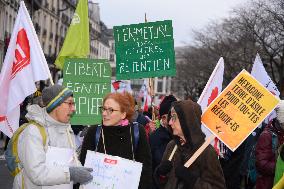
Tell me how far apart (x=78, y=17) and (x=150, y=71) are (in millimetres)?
1183

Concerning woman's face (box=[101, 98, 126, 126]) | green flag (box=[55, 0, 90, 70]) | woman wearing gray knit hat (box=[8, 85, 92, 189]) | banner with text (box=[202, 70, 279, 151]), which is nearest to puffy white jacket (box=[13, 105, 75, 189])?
woman wearing gray knit hat (box=[8, 85, 92, 189])

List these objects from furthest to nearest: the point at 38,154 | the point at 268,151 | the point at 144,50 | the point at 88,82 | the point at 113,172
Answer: the point at 144,50 → the point at 88,82 → the point at 268,151 → the point at 113,172 → the point at 38,154

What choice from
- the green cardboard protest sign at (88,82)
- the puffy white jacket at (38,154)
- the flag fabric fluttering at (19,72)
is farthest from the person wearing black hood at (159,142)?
the puffy white jacket at (38,154)

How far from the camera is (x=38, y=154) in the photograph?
399 centimetres

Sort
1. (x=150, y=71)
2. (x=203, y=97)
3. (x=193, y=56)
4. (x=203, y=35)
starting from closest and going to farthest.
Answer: (x=203, y=97) → (x=150, y=71) → (x=203, y=35) → (x=193, y=56)

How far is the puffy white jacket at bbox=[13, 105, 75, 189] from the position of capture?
3.96 metres

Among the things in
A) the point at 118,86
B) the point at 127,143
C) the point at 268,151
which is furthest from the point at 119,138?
the point at 118,86

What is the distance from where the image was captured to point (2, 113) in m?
5.39

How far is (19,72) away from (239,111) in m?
2.36

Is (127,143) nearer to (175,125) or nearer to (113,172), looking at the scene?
(113,172)

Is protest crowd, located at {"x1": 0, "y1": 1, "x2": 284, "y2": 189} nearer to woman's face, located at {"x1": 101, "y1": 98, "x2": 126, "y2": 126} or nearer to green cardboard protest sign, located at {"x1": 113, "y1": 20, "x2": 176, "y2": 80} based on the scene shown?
woman's face, located at {"x1": 101, "y1": 98, "x2": 126, "y2": 126}

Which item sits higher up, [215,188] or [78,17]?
[78,17]

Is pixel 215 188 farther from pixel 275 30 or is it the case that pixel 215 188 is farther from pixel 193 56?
pixel 193 56

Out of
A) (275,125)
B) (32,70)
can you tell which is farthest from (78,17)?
(275,125)
